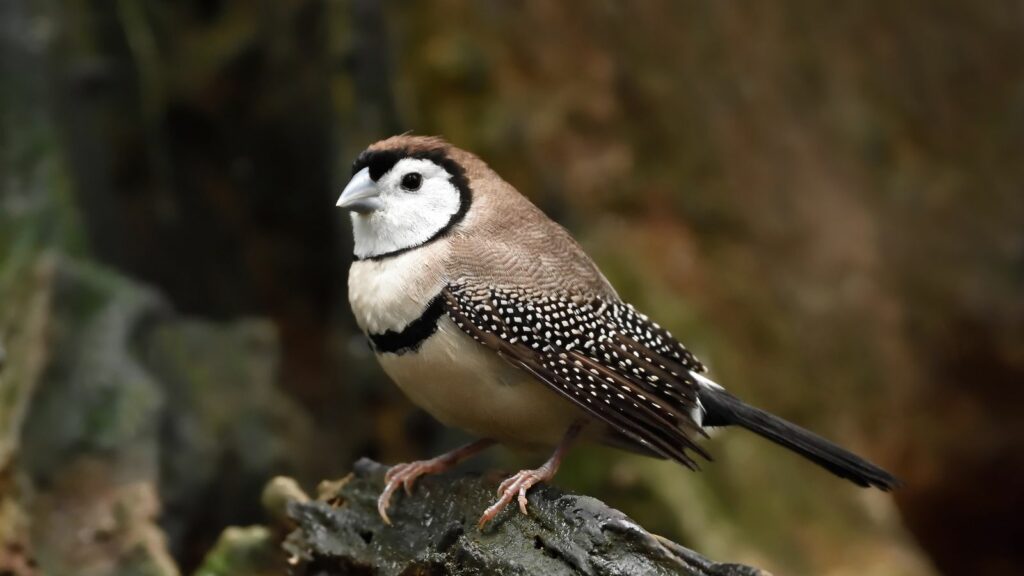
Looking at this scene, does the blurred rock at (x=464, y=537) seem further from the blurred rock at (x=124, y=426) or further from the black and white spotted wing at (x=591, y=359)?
the blurred rock at (x=124, y=426)

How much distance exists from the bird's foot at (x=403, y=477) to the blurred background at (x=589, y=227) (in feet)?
5.66

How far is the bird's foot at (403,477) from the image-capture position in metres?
3.72

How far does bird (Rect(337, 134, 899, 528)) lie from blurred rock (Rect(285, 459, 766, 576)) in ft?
0.20

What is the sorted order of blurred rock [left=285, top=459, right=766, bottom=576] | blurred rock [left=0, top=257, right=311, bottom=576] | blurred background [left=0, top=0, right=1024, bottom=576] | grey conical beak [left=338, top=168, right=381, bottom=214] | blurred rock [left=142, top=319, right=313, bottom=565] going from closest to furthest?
blurred rock [left=285, top=459, right=766, bottom=576], grey conical beak [left=338, top=168, right=381, bottom=214], blurred rock [left=0, top=257, right=311, bottom=576], blurred rock [left=142, top=319, right=313, bottom=565], blurred background [left=0, top=0, right=1024, bottom=576]

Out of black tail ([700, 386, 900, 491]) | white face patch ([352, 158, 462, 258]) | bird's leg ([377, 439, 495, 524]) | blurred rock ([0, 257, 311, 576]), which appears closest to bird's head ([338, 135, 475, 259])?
white face patch ([352, 158, 462, 258])

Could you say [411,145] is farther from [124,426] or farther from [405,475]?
[124,426]

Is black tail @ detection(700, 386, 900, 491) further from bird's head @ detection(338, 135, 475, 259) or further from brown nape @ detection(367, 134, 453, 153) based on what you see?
brown nape @ detection(367, 134, 453, 153)

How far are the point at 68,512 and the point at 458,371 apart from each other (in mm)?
2176

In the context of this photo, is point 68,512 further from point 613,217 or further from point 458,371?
point 613,217

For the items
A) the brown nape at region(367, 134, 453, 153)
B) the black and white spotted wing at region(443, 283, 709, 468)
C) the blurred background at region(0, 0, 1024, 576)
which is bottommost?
the black and white spotted wing at region(443, 283, 709, 468)

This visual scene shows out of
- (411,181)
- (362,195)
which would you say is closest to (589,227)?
(411,181)

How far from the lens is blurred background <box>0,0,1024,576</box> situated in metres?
5.99

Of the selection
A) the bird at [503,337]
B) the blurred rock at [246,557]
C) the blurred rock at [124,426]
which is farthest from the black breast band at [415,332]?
the blurred rock at [124,426]

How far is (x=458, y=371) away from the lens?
11.5 feet
